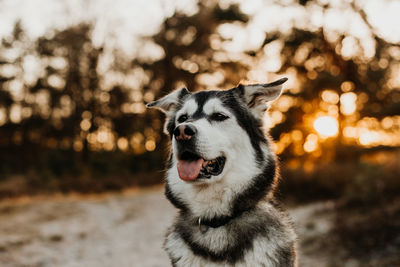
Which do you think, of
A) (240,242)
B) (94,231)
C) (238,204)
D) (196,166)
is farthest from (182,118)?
(94,231)

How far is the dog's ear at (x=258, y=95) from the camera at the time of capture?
3.67 metres

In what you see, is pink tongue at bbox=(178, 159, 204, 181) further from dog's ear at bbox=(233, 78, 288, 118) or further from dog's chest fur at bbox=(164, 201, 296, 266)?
dog's ear at bbox=(233, 78, 288, 118)

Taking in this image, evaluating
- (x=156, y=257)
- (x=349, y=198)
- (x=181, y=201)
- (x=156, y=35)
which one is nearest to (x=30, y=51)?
(x=156, y=35)

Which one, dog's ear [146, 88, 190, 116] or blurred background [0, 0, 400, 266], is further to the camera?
blurred background [0, 0, 400, 266]

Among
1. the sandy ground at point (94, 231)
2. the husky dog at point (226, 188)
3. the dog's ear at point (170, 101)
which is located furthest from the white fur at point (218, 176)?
the sandy ground at point (94, 231)

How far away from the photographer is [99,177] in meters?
21.4

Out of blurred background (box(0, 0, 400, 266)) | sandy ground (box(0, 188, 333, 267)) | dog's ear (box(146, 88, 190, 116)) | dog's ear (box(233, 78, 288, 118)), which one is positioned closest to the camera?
dog's ear (box(233, 78, 288, 118))

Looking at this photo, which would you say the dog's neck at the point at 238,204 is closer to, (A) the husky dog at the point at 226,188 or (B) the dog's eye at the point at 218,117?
(A) the husky dog at the point at 226,188

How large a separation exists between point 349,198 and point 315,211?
4.27 feet

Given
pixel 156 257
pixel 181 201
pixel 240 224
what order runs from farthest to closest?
pixel 156 257 → pixel 181 201 → pixel 240 224

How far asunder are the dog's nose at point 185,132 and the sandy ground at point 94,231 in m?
4.65

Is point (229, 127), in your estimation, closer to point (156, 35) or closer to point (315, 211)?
point (315, 211)

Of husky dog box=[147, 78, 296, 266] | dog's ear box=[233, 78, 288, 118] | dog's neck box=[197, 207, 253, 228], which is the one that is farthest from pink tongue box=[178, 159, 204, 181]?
dog's ear box=[233, 78, 288, 118]

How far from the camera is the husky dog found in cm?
324
